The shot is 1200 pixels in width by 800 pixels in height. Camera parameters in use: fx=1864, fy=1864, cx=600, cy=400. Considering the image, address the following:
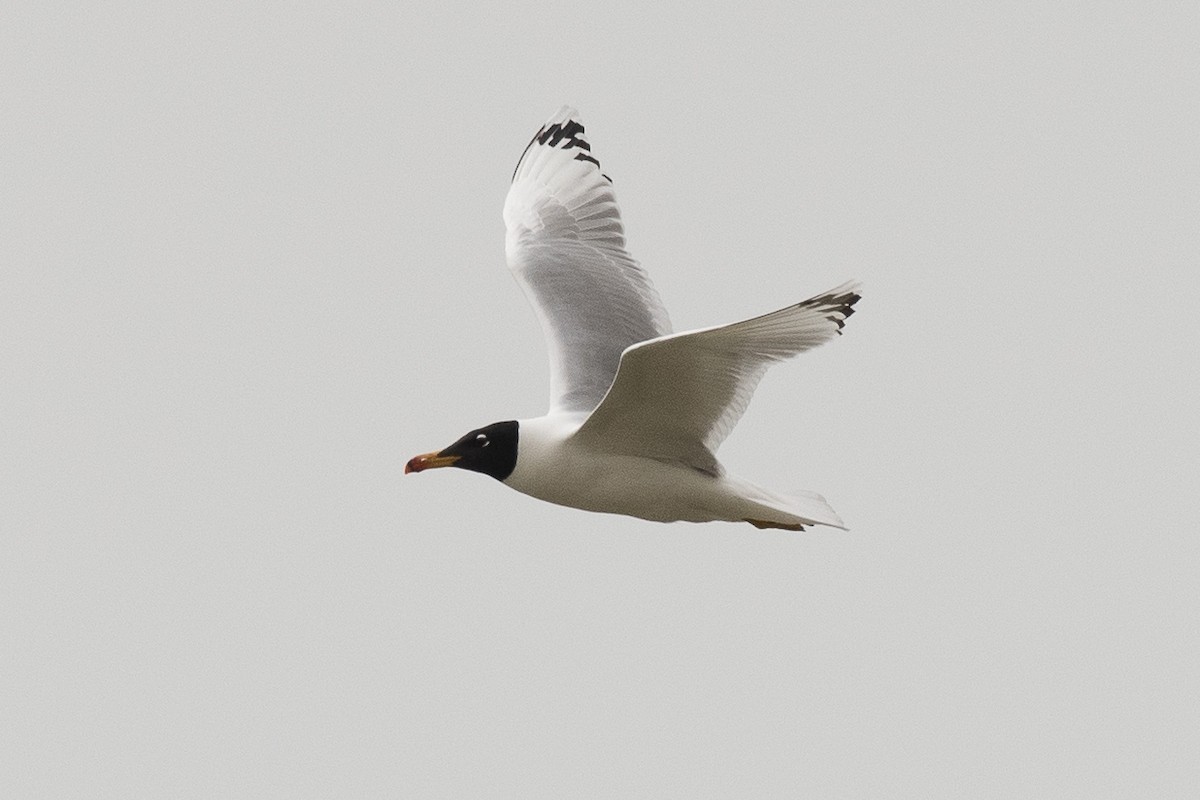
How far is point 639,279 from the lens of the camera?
38.6 ft

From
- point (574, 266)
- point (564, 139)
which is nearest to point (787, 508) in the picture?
point (574, 266)

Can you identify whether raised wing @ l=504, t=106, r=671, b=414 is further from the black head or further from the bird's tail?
the bird's tail

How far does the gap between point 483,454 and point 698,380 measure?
137cm

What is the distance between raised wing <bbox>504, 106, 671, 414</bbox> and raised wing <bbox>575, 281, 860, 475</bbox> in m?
0.83

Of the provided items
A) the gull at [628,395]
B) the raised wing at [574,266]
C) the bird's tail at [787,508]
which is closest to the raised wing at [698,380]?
the gull at [628,395]

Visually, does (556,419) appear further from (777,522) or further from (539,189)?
(539,189)

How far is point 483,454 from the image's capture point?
33.3 feet

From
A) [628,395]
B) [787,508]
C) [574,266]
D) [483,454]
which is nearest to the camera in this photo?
[628,395]

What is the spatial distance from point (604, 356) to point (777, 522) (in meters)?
1.41

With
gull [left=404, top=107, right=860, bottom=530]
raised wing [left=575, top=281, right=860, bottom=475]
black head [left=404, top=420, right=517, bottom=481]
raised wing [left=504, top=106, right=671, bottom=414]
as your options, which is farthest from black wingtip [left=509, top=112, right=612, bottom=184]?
raised wing [left=575, top=281, right=860, bottom=475]

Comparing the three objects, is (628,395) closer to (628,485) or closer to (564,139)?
(628,485)

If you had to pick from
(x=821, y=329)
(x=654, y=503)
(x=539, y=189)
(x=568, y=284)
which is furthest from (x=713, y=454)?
(x=539, y=189)

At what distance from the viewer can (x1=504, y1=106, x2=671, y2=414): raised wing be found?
10.9m

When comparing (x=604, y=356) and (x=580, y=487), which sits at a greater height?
(x=604, y=356)
